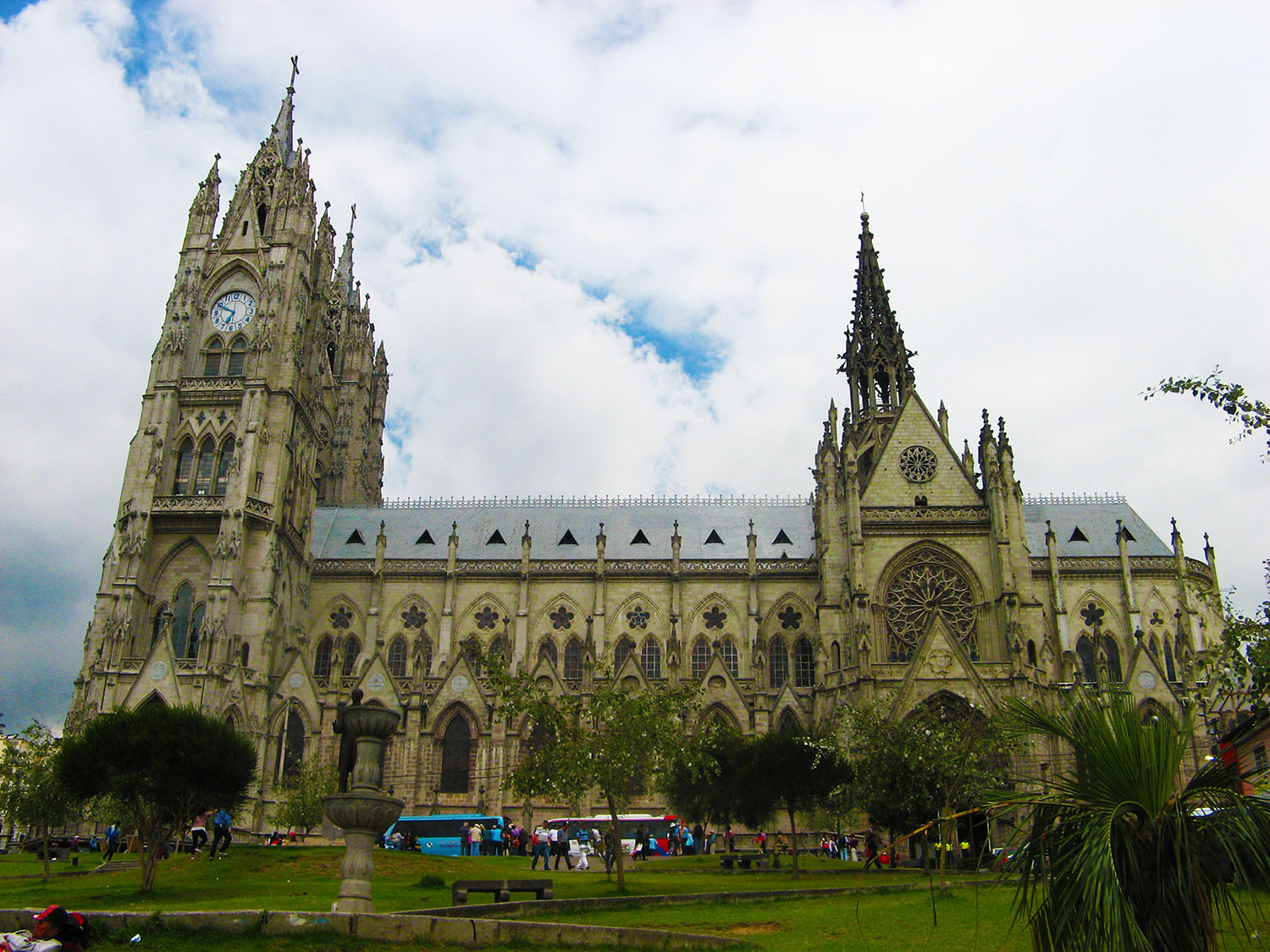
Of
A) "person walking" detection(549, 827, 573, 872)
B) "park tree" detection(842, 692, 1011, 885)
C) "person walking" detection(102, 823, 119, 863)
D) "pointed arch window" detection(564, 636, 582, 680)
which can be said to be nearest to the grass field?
"person walking" detection(549, 827, 573, 872)

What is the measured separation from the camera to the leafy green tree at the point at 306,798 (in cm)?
4341

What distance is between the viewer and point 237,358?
193ft

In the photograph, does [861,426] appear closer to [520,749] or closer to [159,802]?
[520,749]

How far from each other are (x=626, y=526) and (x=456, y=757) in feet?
62.8

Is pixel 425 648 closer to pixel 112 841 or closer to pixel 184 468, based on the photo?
pixel 184 468

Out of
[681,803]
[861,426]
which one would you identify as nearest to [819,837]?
[681,803]

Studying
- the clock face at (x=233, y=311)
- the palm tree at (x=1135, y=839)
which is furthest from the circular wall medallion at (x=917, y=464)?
the palm tree at (x=1135, y=839)

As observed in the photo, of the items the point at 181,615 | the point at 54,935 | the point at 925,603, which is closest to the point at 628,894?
the point at 54,935

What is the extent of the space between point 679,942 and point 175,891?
14456 mm

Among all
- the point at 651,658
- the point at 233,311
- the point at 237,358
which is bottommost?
the point at 651,658

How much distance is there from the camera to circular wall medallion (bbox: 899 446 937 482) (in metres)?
53.8

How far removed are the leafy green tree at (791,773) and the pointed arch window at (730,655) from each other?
19.1m

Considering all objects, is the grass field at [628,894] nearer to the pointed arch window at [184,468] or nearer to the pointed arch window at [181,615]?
the pointed arch window at [181,615]

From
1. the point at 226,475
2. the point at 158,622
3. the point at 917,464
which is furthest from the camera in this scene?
the point at 226,475
